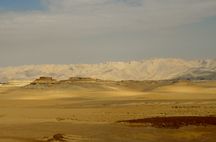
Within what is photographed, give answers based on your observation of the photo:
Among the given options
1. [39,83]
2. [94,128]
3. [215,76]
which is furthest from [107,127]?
[215,76]

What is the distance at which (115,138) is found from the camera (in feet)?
65.3

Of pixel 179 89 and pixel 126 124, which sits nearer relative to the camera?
pixel 126 124

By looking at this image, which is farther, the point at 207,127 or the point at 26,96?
the point at 26,96

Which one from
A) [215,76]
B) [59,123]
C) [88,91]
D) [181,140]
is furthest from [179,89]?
[215,76]

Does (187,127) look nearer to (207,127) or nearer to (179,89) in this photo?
(207,127)

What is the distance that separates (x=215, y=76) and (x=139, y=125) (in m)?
120

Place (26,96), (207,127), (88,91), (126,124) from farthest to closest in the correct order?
(88,91), (26,96), (126,124), (207,127)

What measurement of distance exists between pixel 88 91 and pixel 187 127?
1934 inches

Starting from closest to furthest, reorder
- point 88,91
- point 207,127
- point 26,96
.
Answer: point 207,127, point 26,96, point 88,91

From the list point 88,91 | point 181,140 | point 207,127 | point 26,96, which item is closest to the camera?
point 181,140

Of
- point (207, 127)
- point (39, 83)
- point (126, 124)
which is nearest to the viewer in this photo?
point (207, 127)

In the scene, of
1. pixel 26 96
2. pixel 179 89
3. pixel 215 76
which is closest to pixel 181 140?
pixel 26 96

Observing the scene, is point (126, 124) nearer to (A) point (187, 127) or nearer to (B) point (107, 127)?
(B) point (107, 127)

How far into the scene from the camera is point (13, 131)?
22.8 m
